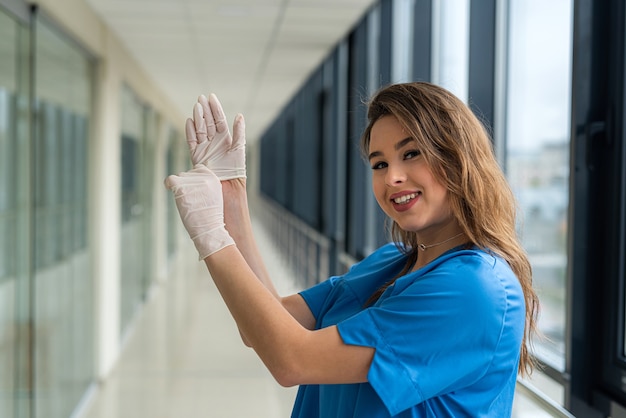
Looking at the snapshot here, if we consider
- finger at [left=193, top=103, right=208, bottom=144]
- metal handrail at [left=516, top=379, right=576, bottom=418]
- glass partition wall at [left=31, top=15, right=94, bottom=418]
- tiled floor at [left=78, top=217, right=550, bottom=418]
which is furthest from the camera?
tiled floor at [left=78, top=217, right=550, bottom=418]

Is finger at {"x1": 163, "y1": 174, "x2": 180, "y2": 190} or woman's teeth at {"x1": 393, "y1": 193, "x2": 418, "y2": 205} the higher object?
finger at {"x1": 163, "y1": 174, "x2": 180, "y2": 190}

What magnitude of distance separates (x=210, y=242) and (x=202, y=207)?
8cm

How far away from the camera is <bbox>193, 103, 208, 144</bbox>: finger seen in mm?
1251

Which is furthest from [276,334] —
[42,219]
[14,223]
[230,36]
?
[230,36]

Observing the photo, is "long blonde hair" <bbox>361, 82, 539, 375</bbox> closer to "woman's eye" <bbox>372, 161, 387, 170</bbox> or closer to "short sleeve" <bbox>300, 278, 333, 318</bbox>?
"woman's eye" <bbox>372, 161, 387, 170</bbox>

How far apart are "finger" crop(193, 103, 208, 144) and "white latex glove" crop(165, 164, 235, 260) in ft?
0.31

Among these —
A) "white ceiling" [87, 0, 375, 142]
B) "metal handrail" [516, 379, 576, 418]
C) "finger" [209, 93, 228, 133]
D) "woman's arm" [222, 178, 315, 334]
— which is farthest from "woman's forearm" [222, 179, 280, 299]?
"white ceiling" [87, 0, 375, 142]

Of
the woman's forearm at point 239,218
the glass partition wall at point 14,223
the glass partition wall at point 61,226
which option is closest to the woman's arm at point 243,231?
the woman's forearm at point 239,218

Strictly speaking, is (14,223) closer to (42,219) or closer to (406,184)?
(42,219)

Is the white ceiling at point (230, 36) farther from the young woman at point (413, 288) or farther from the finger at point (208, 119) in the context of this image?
the young woman at point (413, 288)

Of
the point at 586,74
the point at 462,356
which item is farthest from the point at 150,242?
the point at 462,356

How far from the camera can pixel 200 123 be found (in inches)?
49.8

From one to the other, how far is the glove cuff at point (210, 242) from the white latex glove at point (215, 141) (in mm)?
202

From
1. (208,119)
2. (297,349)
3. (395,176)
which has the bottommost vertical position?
(297,349)
